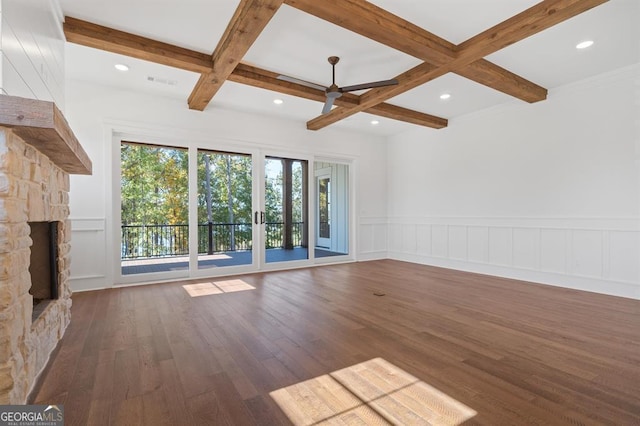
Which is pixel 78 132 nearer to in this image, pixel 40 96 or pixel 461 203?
pixel 40 96

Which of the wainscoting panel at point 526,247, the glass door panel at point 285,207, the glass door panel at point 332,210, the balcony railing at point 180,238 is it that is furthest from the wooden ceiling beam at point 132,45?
the wainscoting panel at point 526,247

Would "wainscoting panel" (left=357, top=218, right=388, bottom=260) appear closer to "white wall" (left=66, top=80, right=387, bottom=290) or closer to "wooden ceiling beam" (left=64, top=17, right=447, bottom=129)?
"white wall" (left=66, top=80, right=387, bottom=290)

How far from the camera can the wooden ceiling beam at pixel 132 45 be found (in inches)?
113

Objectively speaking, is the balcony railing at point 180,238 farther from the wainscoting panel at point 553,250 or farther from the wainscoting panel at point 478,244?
the wainscoting panel at point 553,250

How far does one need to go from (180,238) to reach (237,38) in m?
3.88

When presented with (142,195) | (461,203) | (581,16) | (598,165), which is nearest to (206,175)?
(142,195)

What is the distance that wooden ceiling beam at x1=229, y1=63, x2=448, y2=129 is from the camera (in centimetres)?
383

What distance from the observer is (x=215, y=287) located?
4383 millimetres

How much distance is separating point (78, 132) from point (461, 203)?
6.23 meters

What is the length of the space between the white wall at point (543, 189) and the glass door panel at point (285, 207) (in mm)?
2496

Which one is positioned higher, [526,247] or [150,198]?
[150,198]

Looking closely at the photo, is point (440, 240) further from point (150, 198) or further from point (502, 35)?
point (150, 198)

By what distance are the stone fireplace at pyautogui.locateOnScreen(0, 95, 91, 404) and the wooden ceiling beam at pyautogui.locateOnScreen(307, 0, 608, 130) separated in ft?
11.6

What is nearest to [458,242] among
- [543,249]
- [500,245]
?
[500,245]
